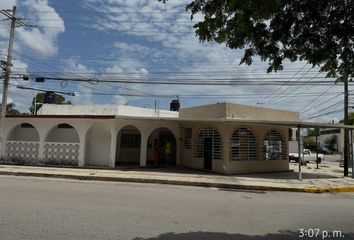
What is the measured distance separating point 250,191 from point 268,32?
1017cm

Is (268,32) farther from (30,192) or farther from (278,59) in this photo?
(30,192)

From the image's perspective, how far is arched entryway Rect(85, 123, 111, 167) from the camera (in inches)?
926

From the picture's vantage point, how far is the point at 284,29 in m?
6.64

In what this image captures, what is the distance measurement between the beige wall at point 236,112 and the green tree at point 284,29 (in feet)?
47.9

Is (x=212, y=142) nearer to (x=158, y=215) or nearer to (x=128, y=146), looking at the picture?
(x=128, y=146)

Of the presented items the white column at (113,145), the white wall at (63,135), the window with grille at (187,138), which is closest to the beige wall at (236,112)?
the window with grille at (187,138)

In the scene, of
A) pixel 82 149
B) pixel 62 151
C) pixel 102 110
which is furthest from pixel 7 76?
pixel 102 110

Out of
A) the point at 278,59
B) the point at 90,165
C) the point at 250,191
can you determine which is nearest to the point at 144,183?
the point at 250,191

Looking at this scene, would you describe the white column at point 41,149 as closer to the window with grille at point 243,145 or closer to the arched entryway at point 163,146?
the arched entryway at point 163,146

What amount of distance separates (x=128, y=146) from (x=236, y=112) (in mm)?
8282

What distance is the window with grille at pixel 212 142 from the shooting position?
2180 cm

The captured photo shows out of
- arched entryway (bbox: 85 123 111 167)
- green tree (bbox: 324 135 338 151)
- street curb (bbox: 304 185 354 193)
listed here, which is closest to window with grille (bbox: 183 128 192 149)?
arched entryway (bbox: 85 123 111 167)

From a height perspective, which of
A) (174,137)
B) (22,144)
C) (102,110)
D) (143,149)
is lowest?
(143,149)

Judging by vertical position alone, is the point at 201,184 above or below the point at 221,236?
above
